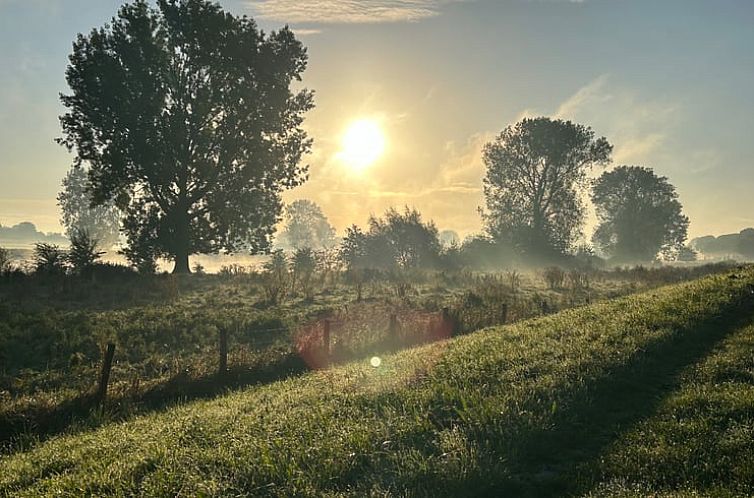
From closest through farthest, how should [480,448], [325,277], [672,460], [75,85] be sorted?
[672,460] → [480,448] → [75,85] → [325,277]

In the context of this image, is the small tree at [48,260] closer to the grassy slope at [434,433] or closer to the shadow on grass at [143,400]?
the shadow on grass at [143,400]

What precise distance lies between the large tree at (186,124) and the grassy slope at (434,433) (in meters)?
23.9

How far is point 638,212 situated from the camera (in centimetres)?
7662

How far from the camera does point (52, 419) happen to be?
11.3 m

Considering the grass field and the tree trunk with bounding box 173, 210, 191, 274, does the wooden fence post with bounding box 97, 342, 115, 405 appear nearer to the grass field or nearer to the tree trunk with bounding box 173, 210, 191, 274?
the grass field

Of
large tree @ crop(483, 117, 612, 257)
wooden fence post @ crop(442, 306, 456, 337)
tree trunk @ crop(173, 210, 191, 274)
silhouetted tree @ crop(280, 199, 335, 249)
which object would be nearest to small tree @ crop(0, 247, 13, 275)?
tree trunk @ crop(173, 210, 191, 274)

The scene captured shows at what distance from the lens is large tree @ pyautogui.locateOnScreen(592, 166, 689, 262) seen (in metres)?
76.0

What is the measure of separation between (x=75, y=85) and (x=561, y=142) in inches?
2043

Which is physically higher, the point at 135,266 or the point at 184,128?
the point at 184,128

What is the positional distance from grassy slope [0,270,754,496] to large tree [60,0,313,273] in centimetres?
2395

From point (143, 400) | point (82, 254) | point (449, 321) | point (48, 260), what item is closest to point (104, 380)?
point (143, 400)

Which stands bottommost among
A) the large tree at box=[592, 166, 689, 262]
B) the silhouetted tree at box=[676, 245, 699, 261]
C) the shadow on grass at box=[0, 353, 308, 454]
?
the shadow on grass at box=[0, 353, 308, 454]

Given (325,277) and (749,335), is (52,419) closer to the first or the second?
(749,335)

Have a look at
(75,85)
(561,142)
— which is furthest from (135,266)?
(561,142)
